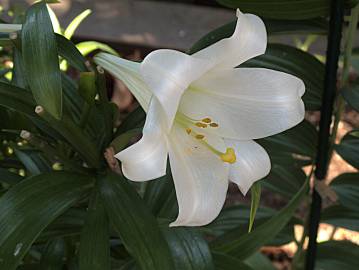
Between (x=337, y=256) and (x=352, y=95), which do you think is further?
(x=337, y=256)

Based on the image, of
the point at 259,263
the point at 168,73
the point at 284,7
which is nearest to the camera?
Result: the point at 168,73

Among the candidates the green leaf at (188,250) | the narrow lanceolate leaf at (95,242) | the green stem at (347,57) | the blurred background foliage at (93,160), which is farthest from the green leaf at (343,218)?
the narrow lanceolate leaf at (95,242)

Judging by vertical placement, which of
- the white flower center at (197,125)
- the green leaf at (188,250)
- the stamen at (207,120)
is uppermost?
the stamen at (207,120)

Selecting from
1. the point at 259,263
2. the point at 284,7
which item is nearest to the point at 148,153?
the point at 284,7

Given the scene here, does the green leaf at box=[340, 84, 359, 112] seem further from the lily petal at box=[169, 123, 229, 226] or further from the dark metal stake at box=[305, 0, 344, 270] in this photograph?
the lily petal at box=[169, 123, 229, 226]

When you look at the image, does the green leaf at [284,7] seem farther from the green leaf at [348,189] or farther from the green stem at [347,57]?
the green leaf at [348,189]

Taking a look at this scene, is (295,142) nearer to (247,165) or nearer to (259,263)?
(247,165)
